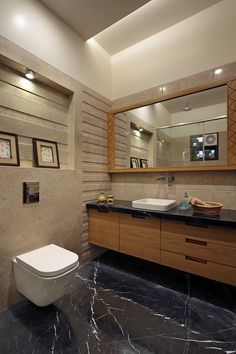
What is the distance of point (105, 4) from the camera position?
186 centimetres

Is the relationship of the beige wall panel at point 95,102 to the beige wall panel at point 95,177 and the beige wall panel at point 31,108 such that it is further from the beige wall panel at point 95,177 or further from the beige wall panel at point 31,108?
Answer: the beige wall panel at point 95,177

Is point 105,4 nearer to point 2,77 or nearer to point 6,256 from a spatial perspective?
point 2,77

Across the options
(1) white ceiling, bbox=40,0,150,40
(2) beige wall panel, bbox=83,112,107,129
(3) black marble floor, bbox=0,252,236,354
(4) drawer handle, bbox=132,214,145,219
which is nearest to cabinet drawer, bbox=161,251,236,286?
(3) black marble floor, bbox=0,252,236,354

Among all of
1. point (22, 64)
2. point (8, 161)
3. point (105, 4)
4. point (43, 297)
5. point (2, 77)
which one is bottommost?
point (43, 297)

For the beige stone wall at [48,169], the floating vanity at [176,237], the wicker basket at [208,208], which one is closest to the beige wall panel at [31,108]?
the beige stone wall at [48,169]

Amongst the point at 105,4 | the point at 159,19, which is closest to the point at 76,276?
the point at 105,4

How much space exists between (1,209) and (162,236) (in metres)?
1.48

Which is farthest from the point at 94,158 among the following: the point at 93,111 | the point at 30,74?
the point at 30,74

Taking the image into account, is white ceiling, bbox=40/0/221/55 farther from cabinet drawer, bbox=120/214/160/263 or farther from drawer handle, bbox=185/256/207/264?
drawer handle, bbox=185/256/207/264

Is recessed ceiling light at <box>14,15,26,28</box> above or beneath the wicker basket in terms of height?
above

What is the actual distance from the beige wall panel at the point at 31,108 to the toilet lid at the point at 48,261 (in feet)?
4.50

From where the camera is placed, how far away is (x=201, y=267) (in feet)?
5.32

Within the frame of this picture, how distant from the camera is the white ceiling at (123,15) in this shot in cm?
187

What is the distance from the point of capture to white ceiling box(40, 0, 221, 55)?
1.87 meters
